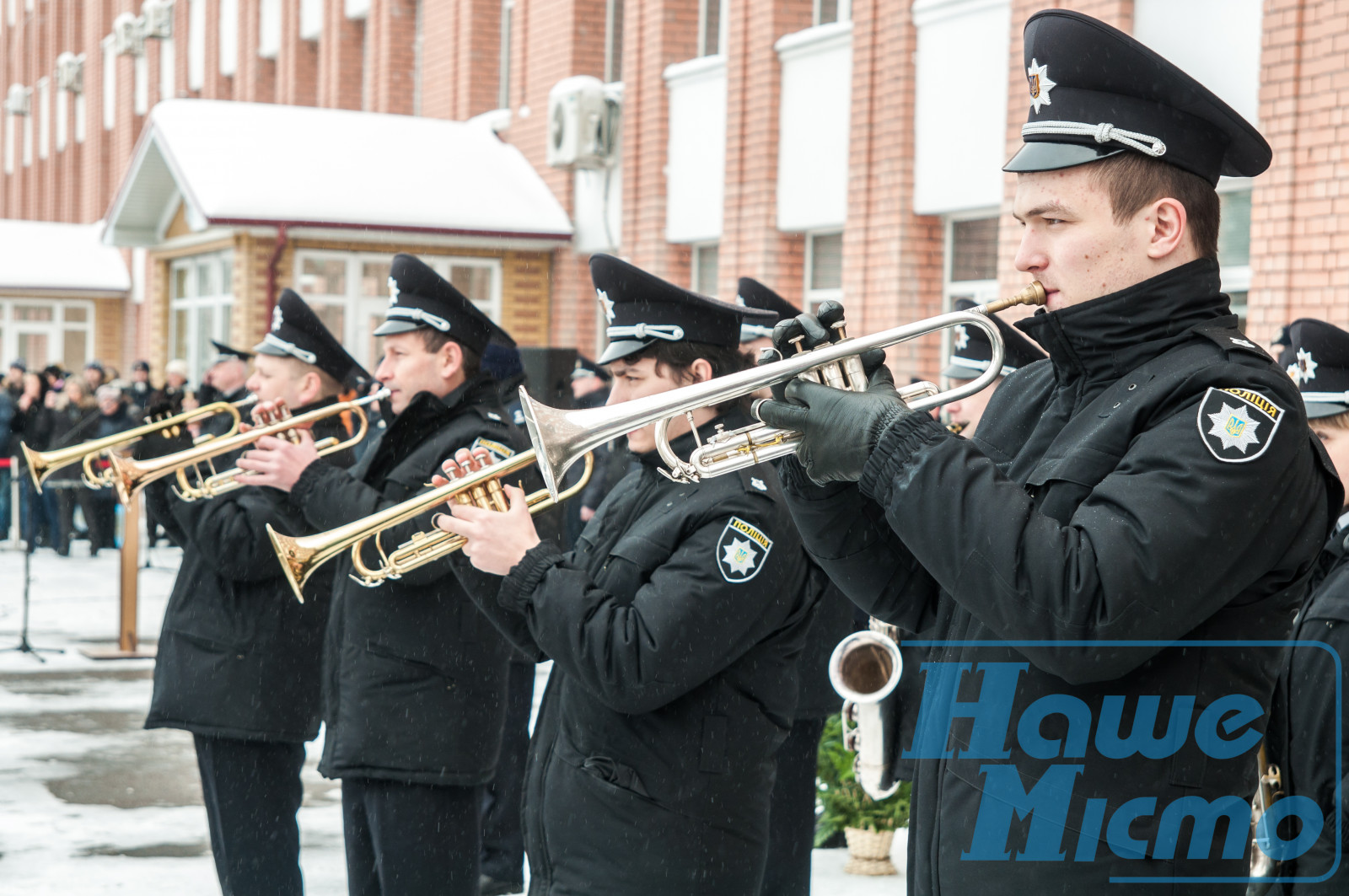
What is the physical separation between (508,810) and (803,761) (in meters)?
1.39

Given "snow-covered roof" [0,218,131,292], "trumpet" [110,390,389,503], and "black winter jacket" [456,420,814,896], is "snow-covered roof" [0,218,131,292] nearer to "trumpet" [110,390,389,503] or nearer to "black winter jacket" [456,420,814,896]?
Answer: "trumpet" [110,390,389,503]

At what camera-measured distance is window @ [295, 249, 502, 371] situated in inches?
637

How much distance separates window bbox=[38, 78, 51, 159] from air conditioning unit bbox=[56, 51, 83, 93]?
7.69 feet

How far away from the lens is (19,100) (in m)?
39.0

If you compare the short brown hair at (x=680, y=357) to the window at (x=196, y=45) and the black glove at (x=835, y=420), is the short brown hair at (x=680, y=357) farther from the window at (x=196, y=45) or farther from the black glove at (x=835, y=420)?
the window at (x=196, y=45)

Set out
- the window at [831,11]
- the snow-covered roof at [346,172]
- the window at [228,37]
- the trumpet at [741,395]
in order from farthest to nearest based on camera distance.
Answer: the window at [228,37] → the snow-covered roof at [346,172] → the window at [831,11] → the trumpet at [741,395]

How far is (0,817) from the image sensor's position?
21.7 ft

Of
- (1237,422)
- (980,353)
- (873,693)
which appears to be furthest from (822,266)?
(1237,422)

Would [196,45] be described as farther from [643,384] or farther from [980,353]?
[643,384]

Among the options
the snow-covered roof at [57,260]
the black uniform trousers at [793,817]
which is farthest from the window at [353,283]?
the black uniform trousers at [793,817]

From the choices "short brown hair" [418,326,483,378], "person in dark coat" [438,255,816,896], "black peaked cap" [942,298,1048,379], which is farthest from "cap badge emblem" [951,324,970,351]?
"person in dark coat" [438,255,816,896]

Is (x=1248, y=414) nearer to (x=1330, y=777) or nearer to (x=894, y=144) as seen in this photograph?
(x=1330, y=777)

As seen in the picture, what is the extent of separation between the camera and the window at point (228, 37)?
81.5 feet

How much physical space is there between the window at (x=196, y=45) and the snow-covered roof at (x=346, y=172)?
33.1 feet
